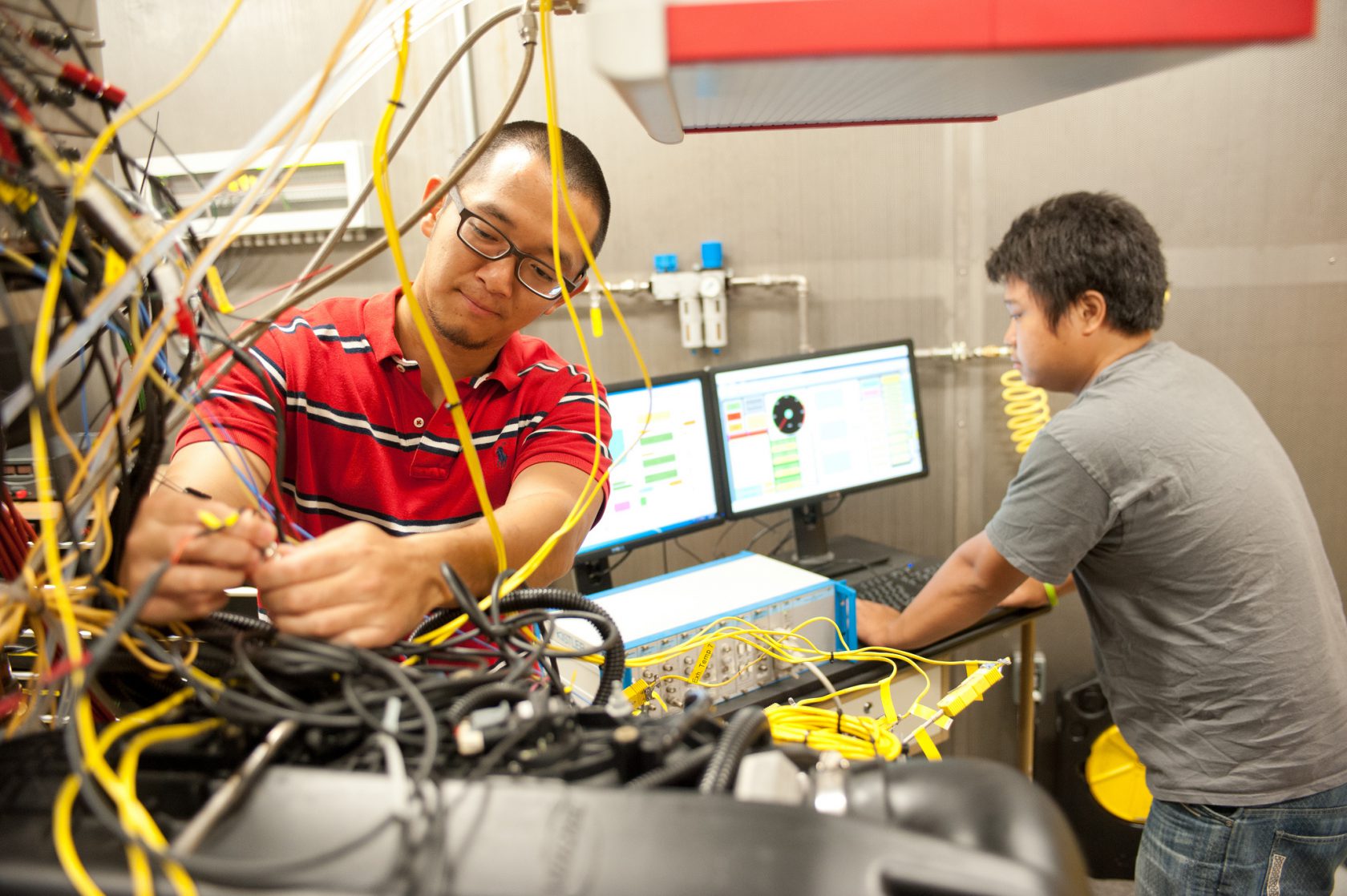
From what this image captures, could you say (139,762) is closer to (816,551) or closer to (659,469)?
(659,469)

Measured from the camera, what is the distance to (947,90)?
25.3 inches

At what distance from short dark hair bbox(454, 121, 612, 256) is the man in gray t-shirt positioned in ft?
2.93

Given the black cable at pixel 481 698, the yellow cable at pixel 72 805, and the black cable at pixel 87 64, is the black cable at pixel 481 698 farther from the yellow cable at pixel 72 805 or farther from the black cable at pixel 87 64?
the black cable at pixel 87 64

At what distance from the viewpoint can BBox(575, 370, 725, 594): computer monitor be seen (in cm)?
194

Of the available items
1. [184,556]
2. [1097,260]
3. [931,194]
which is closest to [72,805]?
[184,556]

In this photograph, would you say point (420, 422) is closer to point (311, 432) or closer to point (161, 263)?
point (311, 432)

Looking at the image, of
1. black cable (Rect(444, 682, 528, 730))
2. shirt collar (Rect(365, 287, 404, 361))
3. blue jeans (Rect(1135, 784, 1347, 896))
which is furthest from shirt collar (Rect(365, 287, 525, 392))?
blue jeans (Rect(1135, 784, 1347, 896))

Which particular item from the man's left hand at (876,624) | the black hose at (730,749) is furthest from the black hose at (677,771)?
the man's left hand at (876,624)

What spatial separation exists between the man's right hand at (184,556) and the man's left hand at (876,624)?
4.66 feet

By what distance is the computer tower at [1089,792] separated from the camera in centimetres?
245

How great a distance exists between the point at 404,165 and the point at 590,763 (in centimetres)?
→ 227

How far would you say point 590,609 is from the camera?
0.71 metres

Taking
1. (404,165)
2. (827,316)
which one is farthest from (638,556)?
(404,165)

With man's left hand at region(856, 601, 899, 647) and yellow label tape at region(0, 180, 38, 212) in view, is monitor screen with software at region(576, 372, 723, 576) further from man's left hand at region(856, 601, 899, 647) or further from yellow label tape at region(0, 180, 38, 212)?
yellow label tape at region(0, 180, 38, 212)
